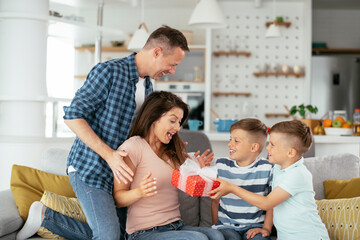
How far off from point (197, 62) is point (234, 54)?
72cm

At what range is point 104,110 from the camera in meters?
1.95

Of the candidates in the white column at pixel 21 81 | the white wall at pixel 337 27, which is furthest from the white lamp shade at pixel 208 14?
the white wall at pixel 337 27

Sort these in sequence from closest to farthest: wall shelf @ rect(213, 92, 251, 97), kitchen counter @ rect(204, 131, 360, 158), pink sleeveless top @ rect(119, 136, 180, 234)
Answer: pink sleeveless top @ rect(119, 136, 180, 234), kitchen counter @ rect(204, 131, 360, 158), wall shelf @ rect(213, 92, 251, 97)

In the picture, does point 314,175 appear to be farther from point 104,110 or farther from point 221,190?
point 104,110

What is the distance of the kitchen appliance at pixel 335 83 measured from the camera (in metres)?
7.32

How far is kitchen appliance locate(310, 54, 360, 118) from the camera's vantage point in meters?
7.32

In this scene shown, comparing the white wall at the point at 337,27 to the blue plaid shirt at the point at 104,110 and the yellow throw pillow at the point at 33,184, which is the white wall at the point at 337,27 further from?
the blue plaid shirt at the point at 104,110

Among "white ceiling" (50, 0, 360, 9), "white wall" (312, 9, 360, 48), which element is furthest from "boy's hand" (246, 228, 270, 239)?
"white wall" (312, 9, 360, 48)

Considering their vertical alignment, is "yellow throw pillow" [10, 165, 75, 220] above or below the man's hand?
below

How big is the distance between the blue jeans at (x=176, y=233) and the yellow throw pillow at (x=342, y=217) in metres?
0.71

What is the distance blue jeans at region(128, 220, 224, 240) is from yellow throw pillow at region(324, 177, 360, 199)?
0.91 metres

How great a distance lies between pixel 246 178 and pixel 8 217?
3.95 feet

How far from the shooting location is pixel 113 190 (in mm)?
1941

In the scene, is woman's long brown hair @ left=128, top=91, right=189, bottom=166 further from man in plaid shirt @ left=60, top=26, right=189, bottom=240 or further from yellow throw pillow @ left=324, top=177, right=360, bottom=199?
yellow throw pillow @ left=324, top=177, right=360, bottom=199
